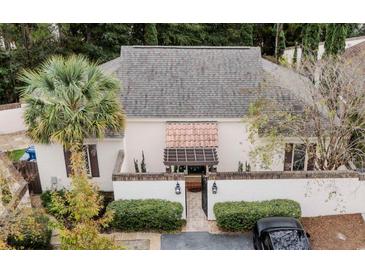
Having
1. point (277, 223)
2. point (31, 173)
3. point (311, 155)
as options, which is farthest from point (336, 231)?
point (31, 173)

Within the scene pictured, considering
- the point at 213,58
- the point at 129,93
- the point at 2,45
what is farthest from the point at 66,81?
the point at 2,45

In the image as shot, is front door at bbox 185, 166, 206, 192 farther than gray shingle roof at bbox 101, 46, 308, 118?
No

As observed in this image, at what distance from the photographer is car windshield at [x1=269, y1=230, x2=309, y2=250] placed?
18.9 meters

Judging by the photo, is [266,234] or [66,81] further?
[66,81]

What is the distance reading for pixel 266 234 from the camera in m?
19.6

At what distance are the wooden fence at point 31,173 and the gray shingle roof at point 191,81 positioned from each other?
6246 millimetres

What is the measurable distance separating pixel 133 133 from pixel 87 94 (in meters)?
4.80

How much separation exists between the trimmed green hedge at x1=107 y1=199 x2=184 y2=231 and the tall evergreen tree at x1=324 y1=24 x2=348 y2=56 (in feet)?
64.7

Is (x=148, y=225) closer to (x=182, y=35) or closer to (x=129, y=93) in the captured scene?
(x=129, y=93)

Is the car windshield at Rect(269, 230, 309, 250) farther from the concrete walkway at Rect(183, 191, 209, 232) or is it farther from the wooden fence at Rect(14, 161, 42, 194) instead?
the wooden fence at Rect(14, 161, 42, 194)

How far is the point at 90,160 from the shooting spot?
24.2 meters

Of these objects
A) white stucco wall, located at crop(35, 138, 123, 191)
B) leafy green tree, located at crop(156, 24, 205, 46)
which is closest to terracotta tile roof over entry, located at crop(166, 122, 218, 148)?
white stucco wall, located at crop(35, 138, 123, 191)

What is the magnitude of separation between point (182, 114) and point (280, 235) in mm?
9424

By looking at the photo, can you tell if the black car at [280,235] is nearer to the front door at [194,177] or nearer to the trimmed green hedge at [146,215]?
the trimmed green hedge at [146,215]
